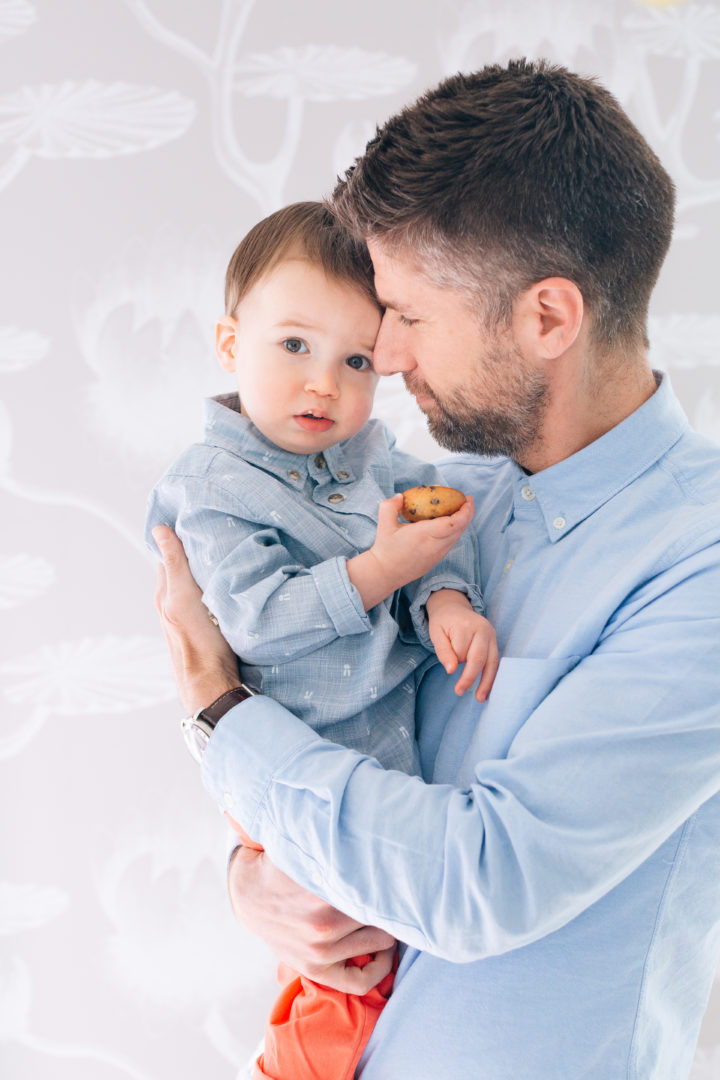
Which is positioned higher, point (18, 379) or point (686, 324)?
point (18, 379)

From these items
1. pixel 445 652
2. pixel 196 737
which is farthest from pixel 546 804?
pixel 196 737

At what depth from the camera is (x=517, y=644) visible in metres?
1.26

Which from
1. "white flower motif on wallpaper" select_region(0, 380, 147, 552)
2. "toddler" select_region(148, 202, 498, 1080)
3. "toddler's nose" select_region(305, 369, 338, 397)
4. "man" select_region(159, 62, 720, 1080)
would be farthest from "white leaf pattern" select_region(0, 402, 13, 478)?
"toddler's nose" select_region(305, 369, 338, 397)

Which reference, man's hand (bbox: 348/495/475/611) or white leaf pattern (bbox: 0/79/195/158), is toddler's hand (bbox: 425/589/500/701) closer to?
man's hand (bbox: 348/495/475/611)

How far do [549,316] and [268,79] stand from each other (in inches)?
45.5

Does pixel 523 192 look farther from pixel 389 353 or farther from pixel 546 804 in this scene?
pixel 546 804

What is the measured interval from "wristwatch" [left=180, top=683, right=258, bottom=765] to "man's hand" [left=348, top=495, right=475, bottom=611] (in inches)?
8.3

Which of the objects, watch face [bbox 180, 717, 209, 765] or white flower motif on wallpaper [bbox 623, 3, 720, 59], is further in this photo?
white flower motif on wallpaper [bbox 623, 3, 720, 59]

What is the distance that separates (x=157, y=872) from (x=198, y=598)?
1129 millimetres

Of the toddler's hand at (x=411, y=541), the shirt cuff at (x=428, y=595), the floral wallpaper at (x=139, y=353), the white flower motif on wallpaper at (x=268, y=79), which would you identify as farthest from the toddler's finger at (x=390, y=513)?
the white flower motif on wallpaper at (x=268, y=79)

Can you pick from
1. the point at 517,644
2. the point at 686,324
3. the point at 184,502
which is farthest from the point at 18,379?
the point at 686,324

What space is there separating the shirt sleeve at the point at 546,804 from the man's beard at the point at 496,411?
357 millimetres

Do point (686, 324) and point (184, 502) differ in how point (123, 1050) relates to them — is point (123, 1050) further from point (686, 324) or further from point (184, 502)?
point (686, 324)

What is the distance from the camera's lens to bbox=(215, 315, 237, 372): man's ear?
4.94 feet
